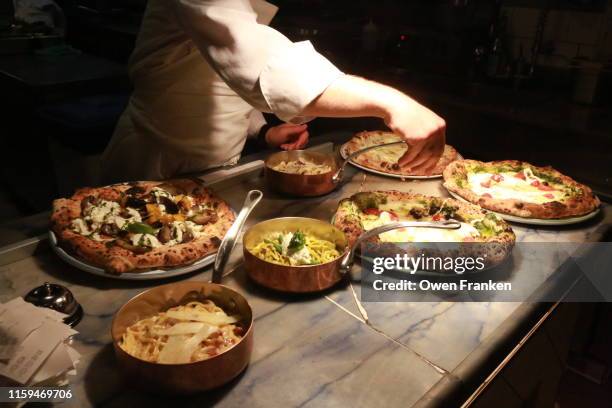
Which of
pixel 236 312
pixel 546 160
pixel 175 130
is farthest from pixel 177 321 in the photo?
pixel 546 160

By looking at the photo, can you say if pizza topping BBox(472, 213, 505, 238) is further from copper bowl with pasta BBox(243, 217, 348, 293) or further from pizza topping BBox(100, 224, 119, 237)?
pizza topping BBox(100, 224, 119, 237)

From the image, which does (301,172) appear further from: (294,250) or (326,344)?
(326,344)

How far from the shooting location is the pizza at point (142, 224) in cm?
146

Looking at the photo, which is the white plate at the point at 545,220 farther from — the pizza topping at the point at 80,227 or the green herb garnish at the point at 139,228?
the pizza topping at the point at 80,227

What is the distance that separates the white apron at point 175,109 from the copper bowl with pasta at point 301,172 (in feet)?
1.06

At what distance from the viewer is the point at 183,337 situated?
3.68 feet

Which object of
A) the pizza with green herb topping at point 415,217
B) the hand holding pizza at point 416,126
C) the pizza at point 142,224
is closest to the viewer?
the pizza at point 142,224

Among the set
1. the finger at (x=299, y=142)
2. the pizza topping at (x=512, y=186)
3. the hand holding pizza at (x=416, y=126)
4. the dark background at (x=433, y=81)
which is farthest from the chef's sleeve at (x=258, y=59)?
the dark background at (x=433, y=81)

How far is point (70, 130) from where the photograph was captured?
393cm

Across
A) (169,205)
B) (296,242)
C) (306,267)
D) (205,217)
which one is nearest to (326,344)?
(306,267)

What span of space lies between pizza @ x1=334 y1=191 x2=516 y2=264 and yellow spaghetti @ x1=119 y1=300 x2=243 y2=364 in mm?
586

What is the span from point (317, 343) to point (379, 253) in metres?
0.42

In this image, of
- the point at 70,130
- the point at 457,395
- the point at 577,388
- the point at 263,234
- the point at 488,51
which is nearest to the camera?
the point at 457,395

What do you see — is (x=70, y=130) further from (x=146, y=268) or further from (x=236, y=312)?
(x=236, y=312)
